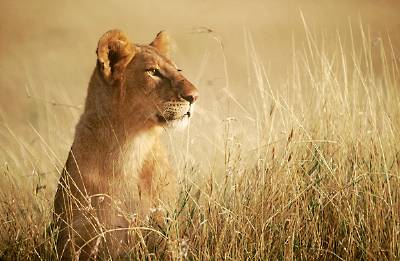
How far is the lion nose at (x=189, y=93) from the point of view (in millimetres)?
4230

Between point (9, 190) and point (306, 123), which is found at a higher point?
point (306, 123)

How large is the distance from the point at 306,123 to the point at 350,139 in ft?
1.36

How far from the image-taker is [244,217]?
12.6 feet

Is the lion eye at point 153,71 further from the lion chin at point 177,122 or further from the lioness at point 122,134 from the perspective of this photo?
the lion chin at point 177,122

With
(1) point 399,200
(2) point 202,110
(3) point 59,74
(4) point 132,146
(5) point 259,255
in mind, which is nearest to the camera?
(5) point 259,255

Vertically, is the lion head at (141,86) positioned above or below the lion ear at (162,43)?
below

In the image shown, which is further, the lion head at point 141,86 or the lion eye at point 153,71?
the lion eye at point 153,71

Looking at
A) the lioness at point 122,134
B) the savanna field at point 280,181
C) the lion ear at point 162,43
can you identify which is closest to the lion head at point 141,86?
the lioness at point 122,134

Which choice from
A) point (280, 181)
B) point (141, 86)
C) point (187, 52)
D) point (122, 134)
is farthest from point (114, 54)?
point (187, 52)

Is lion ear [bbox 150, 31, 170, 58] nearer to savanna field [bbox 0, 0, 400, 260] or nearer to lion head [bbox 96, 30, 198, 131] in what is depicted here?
savanna field [bbox 0, 0, 400, 260]

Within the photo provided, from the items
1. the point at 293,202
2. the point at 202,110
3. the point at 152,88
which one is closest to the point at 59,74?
the point at 202,110

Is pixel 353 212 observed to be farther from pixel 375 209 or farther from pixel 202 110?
pixel 202 110

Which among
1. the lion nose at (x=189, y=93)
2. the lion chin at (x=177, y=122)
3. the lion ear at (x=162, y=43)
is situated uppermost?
the lion ear at (x=162, y=43)

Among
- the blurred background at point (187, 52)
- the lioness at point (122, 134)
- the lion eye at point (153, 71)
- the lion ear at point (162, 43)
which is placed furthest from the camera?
the blurred background at point (187, 52)
